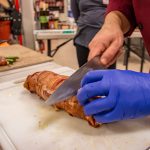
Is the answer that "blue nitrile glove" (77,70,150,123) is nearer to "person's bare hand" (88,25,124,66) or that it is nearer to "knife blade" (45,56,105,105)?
"knife blade" (45,56,105,105)

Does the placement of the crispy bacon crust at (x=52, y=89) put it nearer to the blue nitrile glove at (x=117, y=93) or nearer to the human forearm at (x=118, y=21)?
the blue nitrile glove at (x=117, y=93)

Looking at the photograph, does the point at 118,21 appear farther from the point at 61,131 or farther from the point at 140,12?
the point at 61,131

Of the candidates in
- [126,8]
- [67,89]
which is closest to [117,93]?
Answer: [67,89]

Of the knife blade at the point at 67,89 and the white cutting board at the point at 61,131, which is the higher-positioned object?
the knife blade at the point at 67,89

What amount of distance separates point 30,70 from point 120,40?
54cm

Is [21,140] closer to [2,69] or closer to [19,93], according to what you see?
[19,93]

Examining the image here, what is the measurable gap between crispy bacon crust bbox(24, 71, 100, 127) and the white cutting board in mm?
21

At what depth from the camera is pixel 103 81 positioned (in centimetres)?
55

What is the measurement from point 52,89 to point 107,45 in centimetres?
24

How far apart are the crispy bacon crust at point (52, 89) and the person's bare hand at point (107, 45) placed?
0.51 ft

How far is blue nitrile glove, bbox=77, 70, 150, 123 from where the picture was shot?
0.55m

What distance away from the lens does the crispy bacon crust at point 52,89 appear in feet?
2.47

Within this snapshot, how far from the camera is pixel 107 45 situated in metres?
0.81

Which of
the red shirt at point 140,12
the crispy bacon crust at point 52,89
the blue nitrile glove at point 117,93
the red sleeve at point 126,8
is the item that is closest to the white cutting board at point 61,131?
the crispy bacon crust at point 52,89
